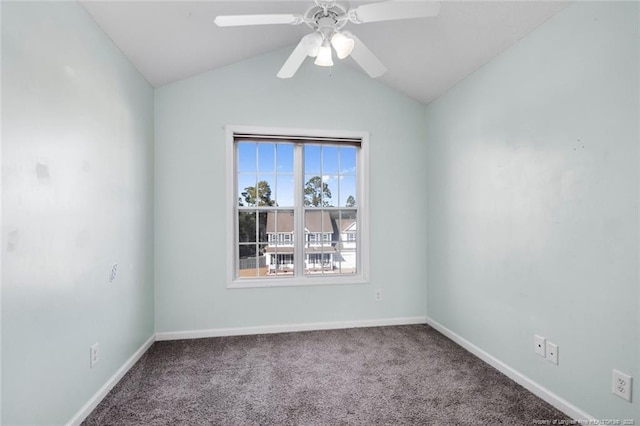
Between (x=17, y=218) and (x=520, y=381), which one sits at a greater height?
(x=17, y=218)

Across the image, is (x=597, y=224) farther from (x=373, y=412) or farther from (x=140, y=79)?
(x=140, y=79)

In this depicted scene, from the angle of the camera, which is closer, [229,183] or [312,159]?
[229,183]

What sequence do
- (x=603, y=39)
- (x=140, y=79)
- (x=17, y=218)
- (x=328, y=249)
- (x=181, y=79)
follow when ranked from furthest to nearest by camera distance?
(x=328, y=249) → (x=181, y=79) → (x=140, y=79) → (x=603, y=39) → (x=17, y=218)

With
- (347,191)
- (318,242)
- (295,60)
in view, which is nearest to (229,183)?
(318,242)

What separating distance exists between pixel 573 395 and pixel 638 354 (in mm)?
519

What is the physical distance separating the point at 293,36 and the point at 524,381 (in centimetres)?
347

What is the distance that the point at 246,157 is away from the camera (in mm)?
3416

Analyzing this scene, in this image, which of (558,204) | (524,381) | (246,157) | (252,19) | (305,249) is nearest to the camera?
(252,19)

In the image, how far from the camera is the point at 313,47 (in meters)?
1.90

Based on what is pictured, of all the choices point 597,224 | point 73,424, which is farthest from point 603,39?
point 73,424

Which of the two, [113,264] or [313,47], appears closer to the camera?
[313,47]

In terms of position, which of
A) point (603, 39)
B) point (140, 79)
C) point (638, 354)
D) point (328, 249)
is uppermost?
point (140, 79)

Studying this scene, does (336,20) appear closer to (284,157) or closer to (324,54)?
(324,54)

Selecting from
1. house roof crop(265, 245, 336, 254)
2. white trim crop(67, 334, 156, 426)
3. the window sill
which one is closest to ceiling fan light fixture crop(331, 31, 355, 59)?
house roof crop(265, 245, 336, 254)
